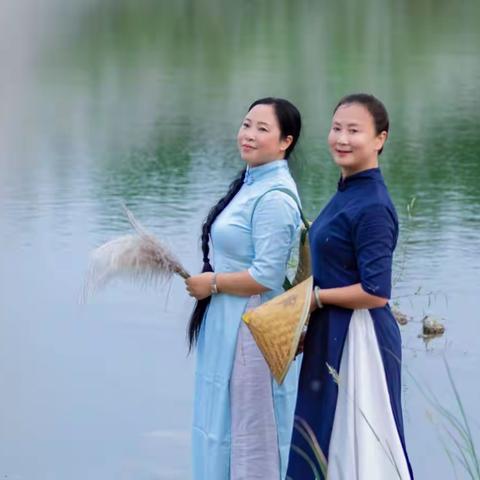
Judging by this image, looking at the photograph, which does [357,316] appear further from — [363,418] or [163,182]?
[163,182]

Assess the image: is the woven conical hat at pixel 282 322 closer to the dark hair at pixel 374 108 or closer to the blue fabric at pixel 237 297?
the blue fabric at pixel 237 297

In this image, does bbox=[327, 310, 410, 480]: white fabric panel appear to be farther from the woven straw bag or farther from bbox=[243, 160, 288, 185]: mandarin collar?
bbox=[243, 160, 288, 185]: mandarin collar

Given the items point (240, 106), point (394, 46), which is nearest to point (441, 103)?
point (240, 106)

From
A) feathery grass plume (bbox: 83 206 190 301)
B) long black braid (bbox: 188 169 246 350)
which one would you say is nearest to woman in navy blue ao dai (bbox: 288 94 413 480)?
long black braid (bbox: 188 169 246 350)

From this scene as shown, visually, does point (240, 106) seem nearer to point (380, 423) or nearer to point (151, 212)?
point (151, 212)

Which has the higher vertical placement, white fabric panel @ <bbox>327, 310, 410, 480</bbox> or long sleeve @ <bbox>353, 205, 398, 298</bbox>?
long sleeve @ <bbox>353, 205, 398, 298</bbox>

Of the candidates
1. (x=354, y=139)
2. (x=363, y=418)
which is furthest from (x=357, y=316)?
(x=354, y=139)

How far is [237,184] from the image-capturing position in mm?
3637

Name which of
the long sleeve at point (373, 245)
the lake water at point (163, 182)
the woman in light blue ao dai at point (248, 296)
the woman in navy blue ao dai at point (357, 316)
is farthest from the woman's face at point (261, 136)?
the long sleeve at point (373, 245)

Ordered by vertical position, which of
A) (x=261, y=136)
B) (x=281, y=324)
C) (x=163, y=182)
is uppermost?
(x=261, y=136)

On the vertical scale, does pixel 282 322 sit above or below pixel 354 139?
below

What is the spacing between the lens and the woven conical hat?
327 centimetres

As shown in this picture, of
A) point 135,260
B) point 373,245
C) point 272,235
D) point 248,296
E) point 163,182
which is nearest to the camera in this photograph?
point 373,245

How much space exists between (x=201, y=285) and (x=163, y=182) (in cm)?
593
